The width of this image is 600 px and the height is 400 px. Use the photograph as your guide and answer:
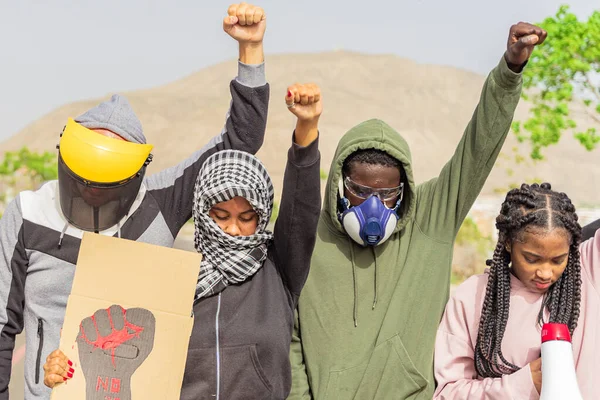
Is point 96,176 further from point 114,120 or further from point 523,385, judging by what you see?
point 523,385

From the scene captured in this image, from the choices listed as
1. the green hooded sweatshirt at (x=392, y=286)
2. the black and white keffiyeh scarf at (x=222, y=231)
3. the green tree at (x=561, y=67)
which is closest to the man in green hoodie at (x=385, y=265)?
the green hooded sweatshirt at (x=392, y=286)

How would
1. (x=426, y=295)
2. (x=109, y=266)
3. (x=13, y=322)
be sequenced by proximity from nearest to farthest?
(x=109, y=266)
(x=13, y=322)
(x=426, y=295)

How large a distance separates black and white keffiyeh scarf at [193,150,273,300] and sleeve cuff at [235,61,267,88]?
36 centimetres

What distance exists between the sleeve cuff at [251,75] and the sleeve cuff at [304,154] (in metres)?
0.53

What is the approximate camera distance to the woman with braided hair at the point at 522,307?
3160 mm

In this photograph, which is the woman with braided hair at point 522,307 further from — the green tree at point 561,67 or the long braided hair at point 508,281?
the green tree at point 561,67

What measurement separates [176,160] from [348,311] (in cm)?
4220

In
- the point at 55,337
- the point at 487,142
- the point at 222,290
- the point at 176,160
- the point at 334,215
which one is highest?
the point at 487,142

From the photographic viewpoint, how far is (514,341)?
10.6 ft

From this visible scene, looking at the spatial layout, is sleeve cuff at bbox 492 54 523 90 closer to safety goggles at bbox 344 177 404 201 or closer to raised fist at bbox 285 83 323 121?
safety goggles at bbox 344 177 404 201

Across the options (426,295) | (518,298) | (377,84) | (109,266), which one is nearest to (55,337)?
(109,266)

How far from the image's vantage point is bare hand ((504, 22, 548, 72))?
3146mm

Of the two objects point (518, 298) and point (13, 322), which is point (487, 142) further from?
point (13, 322)

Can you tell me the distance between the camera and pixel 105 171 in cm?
306
